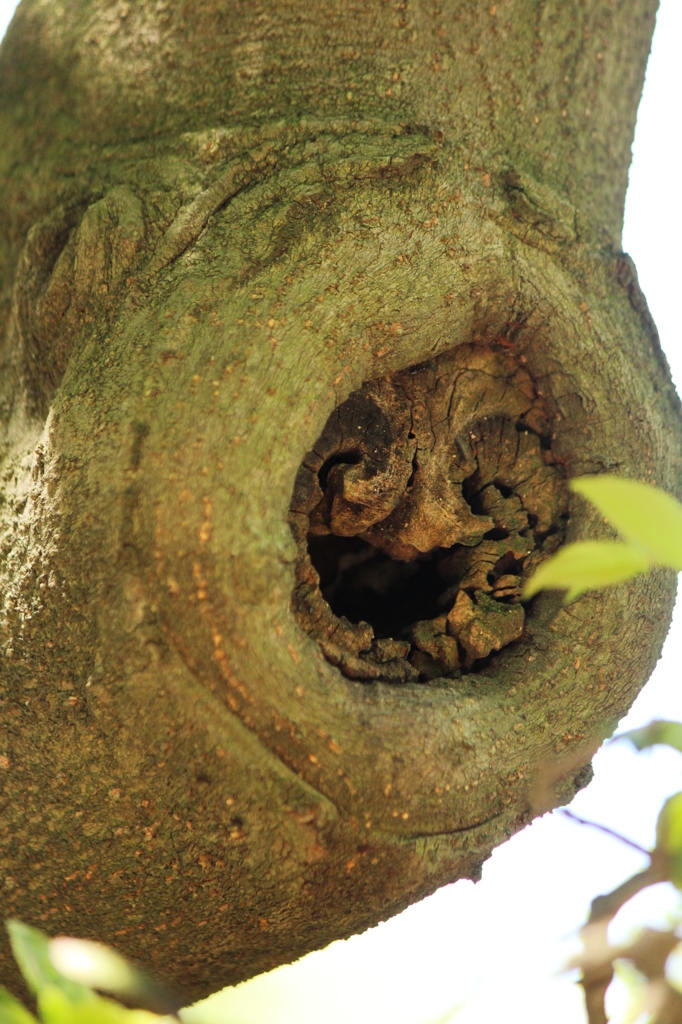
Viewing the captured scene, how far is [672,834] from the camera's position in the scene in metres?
0.42

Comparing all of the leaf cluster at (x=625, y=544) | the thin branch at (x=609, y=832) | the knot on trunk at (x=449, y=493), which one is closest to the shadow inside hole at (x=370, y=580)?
the knot on trunk at (x=449, y=493)

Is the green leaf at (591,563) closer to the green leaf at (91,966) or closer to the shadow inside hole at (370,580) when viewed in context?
the green leaf at (91,966)

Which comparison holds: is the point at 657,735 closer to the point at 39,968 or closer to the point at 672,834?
the point at 672,834

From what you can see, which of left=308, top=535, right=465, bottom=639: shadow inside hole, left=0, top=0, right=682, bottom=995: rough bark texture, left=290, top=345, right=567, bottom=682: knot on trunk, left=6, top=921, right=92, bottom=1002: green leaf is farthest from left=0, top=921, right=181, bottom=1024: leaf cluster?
left=308, top=535, right=465, bottom=639: shadow inside hole

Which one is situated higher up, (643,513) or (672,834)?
(643,513)

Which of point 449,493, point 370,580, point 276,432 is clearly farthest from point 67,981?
point 370,580

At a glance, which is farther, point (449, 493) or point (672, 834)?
point (449, 493)

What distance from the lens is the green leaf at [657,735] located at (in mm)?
461

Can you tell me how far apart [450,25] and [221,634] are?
97 cm

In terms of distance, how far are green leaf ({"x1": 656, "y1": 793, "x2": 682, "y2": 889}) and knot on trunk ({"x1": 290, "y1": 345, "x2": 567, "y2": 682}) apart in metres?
0.77

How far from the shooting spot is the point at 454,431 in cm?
133

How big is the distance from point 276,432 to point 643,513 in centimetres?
74

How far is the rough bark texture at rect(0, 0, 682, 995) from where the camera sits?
106 centimetres

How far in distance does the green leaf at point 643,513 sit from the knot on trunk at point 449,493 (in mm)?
827
